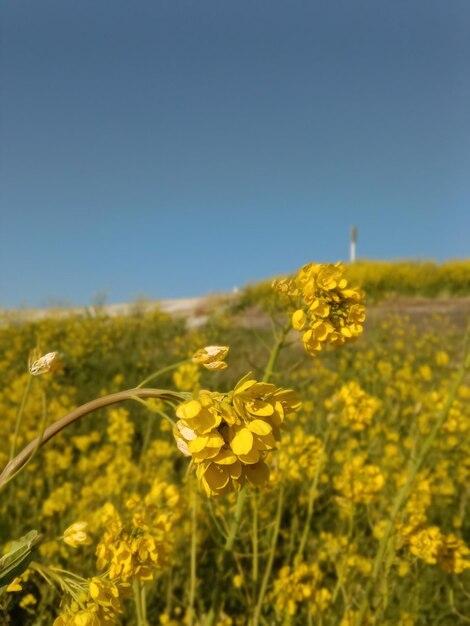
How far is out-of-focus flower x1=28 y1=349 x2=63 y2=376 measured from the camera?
91 centimetres

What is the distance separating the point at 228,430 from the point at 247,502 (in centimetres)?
215

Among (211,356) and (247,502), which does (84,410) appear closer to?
(211,356)

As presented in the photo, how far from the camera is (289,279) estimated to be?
1268mm

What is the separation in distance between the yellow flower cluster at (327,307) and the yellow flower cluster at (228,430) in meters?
0.40

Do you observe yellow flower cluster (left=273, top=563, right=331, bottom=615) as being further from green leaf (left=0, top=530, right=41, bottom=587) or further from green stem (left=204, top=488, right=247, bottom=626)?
green leaf (left=0, top=530, right=41, bottom=587)

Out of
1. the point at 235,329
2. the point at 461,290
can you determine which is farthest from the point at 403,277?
the point at 235,329

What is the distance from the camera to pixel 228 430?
0.75m

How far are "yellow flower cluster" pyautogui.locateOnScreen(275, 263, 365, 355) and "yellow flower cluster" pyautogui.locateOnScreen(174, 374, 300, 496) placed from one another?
397 millimetres

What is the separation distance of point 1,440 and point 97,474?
2.79ft

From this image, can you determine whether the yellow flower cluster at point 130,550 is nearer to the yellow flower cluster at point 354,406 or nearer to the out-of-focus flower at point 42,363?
the out-of-focus flower at point 42,363

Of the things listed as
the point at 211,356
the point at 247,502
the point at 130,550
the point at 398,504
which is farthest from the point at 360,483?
the point at 211,356

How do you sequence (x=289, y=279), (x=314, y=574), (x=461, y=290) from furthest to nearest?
(x=461, y=290), (x=314, y=574), (x=289, y=279)

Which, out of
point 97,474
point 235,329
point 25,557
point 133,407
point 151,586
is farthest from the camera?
point 235,329

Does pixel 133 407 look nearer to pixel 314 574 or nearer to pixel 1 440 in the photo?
pixel 1 440
